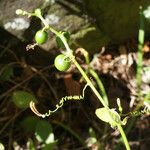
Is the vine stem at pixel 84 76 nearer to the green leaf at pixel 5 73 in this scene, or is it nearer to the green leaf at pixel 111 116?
the green leaf at pixel 111 116

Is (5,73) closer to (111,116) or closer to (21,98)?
(21,98)

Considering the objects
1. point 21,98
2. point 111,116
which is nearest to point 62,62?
point 111,116

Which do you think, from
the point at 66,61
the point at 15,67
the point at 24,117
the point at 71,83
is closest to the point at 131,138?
the point at 71,83

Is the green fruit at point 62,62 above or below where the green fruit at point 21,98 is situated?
above

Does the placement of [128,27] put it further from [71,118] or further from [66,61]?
[66,61]

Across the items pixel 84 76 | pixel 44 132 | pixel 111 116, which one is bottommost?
pixel 44 132

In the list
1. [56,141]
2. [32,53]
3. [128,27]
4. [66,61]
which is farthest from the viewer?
[128,27]

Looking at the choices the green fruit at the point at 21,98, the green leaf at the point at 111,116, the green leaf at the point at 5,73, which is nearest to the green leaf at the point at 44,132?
the green fruit at the point at 21,98
